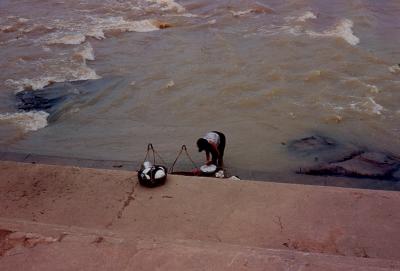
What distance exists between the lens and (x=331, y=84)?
1041cm

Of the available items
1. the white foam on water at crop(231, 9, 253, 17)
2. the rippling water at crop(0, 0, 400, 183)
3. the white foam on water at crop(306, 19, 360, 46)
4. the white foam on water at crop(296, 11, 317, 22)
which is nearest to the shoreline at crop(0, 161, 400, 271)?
the rippling water at crop(0, 0, 400, 183)

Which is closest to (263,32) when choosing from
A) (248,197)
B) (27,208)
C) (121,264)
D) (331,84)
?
(331,84)

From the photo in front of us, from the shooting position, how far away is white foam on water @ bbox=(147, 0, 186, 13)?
17578 millimetres

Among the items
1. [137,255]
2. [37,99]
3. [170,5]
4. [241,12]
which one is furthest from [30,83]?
[170,5]

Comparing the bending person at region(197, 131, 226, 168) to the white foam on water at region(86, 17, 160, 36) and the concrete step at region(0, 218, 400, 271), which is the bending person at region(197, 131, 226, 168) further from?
the white foam on water at region(86, 17, 160, 36)

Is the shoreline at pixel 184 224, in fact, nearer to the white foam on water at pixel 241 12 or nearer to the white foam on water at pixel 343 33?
the white foam on water at pixel 343 33

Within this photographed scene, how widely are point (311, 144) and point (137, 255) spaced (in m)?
4.74

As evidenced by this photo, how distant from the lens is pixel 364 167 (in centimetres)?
732

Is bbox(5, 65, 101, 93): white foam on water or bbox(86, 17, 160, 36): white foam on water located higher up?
bbox(86, 17, 160, 36): white foam on water

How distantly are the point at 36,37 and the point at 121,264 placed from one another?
12.6 m

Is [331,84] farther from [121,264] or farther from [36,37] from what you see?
[36,37]

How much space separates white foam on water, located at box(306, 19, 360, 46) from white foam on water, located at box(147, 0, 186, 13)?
5943 millimetres

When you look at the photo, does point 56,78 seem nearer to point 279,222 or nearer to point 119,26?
point 119,26

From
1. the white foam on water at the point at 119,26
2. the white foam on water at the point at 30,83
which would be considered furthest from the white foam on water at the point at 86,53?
the white foam on water at the point at 30,83
